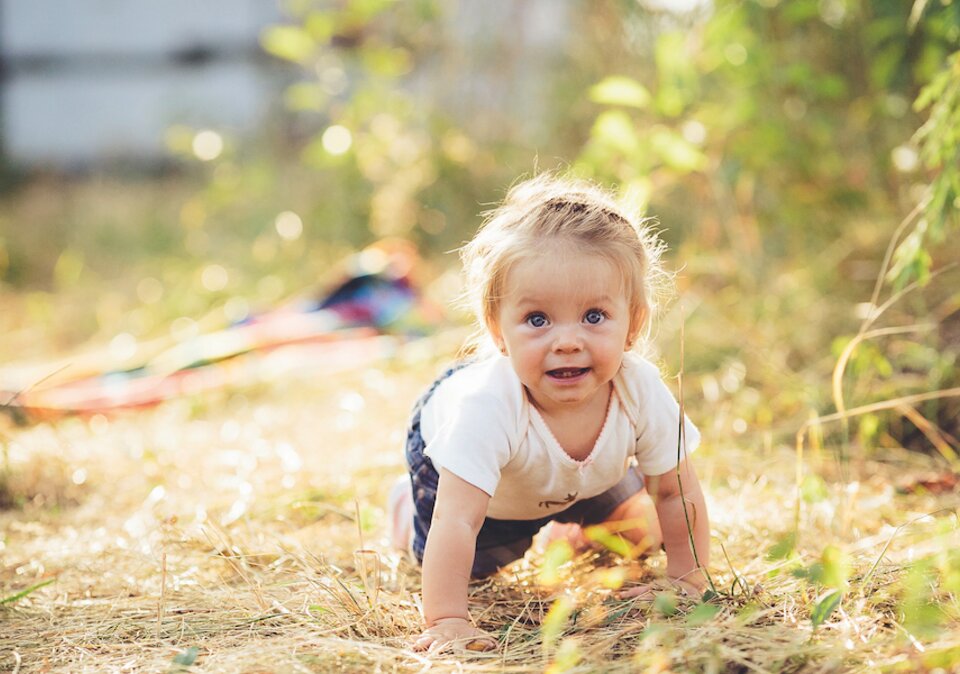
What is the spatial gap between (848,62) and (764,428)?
178cm

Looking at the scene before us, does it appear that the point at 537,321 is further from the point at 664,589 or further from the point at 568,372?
the point at 664,589

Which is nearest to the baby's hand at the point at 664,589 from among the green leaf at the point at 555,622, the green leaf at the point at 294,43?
the green leaf at the point at 555,622

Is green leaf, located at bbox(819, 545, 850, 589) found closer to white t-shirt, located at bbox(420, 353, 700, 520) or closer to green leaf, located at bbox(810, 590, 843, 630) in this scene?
green leaf, located at bbox(810, 590, 843, 630)

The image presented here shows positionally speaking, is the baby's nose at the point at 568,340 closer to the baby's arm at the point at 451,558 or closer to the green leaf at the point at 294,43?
the baby's arm at the point at 451,558

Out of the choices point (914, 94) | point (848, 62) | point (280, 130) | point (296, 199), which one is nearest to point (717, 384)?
point (914, 94)

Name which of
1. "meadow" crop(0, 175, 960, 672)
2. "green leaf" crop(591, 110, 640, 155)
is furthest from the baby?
"green leaf" crop(591, 110, 640, 155)

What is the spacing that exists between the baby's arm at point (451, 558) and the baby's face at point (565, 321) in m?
0.24

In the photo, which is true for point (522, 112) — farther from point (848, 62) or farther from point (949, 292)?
point (949, 292)

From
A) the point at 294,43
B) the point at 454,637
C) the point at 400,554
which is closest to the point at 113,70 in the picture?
the point at 294,43

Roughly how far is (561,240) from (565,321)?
14 centimetres

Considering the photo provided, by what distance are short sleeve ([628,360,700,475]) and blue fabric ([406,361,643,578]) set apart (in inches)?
6.4

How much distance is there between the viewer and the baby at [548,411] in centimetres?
166

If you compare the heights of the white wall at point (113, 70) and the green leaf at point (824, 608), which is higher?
the white wall at point (113, 70)

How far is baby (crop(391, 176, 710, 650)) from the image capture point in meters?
1.66
